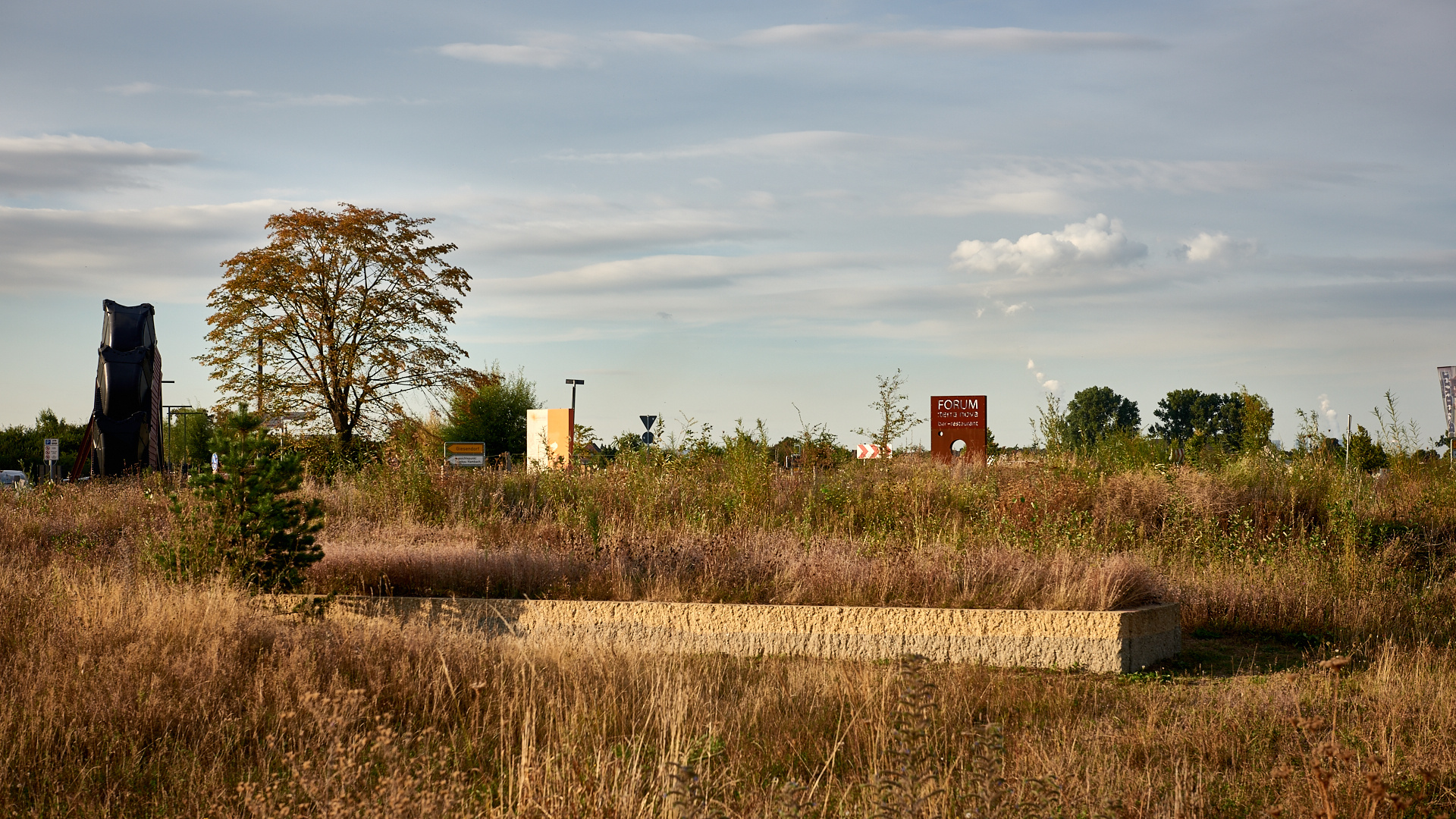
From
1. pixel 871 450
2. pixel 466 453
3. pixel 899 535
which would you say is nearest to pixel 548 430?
pixel 466 453

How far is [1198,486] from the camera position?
12.6 meters

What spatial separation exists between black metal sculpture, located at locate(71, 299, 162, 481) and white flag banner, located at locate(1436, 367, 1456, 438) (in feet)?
83.9

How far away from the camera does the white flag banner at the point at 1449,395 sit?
65.6 ft

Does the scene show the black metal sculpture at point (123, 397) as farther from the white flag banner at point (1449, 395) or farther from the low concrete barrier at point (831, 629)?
the white flag banner at point (1449, 395)

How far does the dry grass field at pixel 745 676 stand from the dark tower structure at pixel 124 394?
36.8 feet

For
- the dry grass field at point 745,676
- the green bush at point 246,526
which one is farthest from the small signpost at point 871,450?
the green bush at point 246,526

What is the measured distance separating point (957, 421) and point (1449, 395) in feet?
29.8

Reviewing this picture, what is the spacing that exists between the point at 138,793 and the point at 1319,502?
41.3 ft

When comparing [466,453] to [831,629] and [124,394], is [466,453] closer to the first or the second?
[124,394]

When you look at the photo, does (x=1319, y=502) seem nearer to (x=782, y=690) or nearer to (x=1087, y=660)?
(x=1087, y=660)

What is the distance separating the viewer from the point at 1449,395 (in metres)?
20.1

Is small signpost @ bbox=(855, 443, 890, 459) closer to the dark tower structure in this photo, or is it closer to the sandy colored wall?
the sandy colored wall

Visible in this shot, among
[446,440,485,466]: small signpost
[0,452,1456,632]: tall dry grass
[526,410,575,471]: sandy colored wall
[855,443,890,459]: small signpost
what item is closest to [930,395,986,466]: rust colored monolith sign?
[855,443,890,459]: small signpost

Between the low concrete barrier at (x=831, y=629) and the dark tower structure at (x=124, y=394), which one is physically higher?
the dark tower structure at (x=124, y=394)
